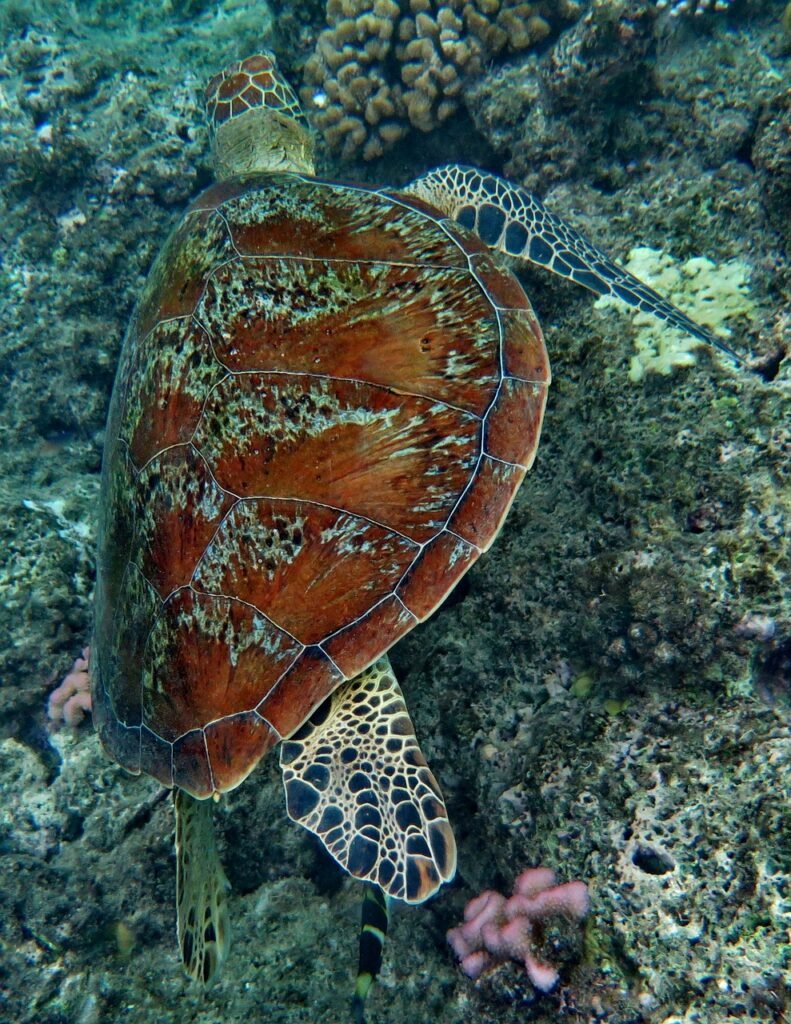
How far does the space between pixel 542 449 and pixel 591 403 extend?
0.28m

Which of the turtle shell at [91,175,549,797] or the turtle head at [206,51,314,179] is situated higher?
the turtle head at [206,51,314,179]

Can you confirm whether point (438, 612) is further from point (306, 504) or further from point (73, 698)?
point (73, 698)

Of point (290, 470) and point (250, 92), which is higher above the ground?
point (250, 92)

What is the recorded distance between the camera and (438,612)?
242 centimetres

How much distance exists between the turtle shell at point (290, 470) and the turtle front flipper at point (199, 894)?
0.35 metres

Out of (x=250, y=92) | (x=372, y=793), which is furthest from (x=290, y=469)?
(x=250, y=92)

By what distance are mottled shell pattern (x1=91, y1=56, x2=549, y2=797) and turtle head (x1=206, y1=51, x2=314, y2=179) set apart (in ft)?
4.86

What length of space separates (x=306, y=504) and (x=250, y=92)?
10.5ft


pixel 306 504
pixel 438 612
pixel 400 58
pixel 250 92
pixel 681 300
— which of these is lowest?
pixel 438 612

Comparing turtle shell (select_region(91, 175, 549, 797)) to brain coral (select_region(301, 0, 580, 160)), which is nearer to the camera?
turtle shell (select_region(91, 175, 549, 797))

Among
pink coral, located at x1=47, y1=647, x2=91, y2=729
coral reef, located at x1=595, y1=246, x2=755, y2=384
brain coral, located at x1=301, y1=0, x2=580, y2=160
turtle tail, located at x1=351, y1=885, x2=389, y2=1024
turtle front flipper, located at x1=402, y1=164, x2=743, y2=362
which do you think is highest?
brain coral, located at x1=301, y1=0, x2=580, y2=160

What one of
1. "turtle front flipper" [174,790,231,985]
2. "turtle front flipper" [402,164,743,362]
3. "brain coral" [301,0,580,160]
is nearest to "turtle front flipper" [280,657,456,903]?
"turtle front flipper" [174,790,231,985]

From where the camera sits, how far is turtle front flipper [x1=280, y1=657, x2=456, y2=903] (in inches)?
68.4

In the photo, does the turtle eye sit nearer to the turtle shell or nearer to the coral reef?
the turtle shell
